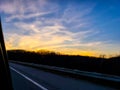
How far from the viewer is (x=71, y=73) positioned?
17.4 meters

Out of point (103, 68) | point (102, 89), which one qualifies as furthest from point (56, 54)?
point (102, 89)

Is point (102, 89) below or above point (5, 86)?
below

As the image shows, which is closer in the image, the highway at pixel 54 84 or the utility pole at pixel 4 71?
the utility pole at pixel 4 71

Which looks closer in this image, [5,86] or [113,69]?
[5,86]

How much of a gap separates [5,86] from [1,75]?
6cm

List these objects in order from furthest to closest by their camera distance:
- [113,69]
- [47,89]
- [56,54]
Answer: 1. [56,54]
2. [113,69]
3. [47,89]

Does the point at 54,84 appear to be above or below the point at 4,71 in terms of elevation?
below

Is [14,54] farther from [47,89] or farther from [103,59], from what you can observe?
[47,89]

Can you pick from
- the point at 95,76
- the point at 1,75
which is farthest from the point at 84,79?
the point at 1,75

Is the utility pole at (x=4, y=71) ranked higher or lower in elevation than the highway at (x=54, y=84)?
higher

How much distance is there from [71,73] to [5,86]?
1583 centimetres

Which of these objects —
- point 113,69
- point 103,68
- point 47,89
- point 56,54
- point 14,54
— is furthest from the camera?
point 14,54

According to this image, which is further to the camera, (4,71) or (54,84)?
(54,84)

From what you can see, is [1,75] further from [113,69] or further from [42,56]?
[42,56]
